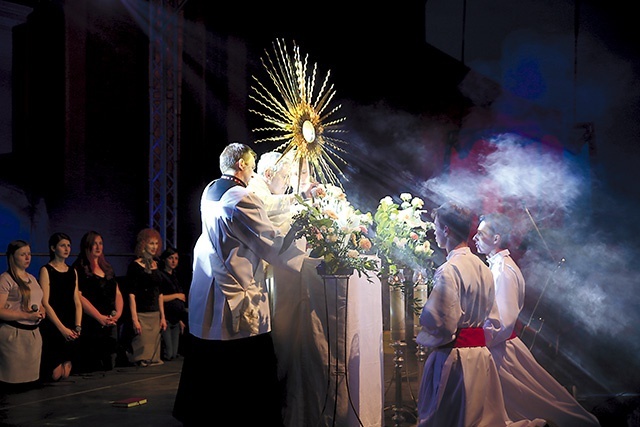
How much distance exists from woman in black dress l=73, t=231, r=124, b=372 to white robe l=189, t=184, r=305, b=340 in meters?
3.17

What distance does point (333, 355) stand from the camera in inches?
182

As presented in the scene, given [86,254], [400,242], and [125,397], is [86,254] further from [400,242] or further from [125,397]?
[400,242]

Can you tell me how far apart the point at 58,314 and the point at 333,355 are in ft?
11.9

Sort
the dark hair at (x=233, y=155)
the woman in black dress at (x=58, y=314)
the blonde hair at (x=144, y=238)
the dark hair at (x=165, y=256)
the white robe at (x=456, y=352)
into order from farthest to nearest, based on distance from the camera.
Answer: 1. the dark hair at (x=165, y=256)
2. the blonde hair at (x=144, y=238)
3. the woman in black dress at (x=58, y=314)
4. the dark hair at (x=233, y=155)
5. the white robe at (x=456, y=352)

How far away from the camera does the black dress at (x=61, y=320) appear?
22.6ft

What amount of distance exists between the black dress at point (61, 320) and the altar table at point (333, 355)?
3.12 meters

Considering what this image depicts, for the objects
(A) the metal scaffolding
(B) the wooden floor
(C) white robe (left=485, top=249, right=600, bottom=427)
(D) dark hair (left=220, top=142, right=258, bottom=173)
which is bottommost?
(B) the wooden floor

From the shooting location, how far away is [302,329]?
4801mm

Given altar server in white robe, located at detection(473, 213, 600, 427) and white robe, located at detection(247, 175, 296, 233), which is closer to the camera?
white robe, located at detection(247, 175, 296, 233)

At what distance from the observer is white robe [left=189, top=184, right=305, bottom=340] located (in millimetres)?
4535

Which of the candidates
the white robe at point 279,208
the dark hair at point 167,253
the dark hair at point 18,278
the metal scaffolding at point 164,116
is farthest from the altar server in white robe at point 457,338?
the metal scaffolding at point 164,116

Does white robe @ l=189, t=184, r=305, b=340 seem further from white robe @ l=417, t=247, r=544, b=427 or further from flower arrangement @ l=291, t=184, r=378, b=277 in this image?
white robe @ l=417, t=247, r=544, b=427

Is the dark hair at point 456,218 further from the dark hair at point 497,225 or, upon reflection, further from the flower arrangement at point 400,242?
the dark hair at point 497,225

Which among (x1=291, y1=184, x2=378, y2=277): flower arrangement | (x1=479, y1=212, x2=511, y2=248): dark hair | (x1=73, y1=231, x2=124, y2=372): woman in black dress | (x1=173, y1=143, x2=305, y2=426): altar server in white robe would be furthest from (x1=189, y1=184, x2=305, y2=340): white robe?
(x1=73, y1=231, x2=124, y2=372): woman in black dress
